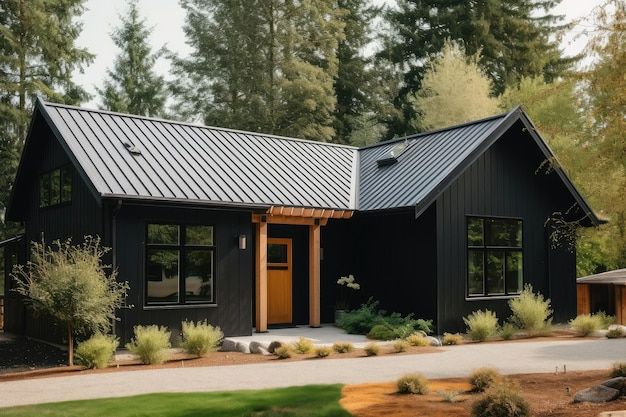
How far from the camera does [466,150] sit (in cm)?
1741

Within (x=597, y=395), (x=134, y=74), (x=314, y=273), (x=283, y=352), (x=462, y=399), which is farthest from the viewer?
(x=134, y=74)

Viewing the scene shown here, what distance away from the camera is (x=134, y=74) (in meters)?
38.9

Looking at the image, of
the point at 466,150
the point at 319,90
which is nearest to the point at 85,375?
the point at 466,150

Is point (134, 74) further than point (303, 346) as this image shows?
Yes

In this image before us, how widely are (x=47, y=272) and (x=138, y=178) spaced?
3010mm

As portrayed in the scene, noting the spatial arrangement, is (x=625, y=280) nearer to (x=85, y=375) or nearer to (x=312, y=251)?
(x=312, y=251)

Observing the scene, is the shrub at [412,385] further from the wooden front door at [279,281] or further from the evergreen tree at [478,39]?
the evergreen tree at [478,39]

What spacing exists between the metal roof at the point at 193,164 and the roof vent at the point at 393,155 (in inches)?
36.7

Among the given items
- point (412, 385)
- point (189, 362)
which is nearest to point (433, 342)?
point (189, 362)

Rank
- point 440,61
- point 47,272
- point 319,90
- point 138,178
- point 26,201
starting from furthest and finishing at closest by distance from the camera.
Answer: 1. point 440,61
2. point 319,90
3. point 26,201
4. point 138,178
5. point 47,272

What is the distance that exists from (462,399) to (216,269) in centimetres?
791

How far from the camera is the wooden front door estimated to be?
58.0 feet

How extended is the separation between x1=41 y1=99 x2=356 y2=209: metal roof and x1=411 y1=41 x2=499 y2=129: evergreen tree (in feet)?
56.4

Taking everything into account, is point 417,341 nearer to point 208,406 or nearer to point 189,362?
point 189,362
